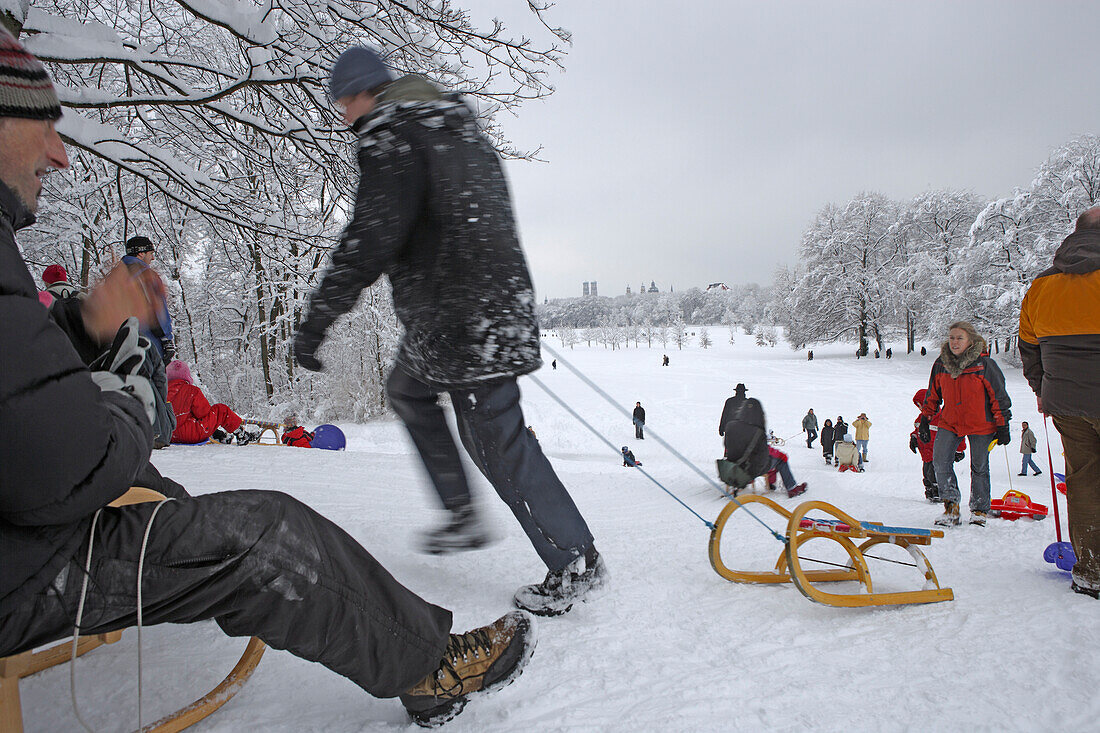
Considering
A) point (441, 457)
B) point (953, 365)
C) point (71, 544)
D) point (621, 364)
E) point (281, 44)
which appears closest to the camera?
point (71, 544)

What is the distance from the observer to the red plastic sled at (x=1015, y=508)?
4129mm

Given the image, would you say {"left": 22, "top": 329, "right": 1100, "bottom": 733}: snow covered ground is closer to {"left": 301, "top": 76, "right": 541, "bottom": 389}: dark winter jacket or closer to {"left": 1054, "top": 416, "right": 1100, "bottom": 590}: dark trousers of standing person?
{"left": 1054, "top": 416, "right": 1100, "bottom": 590}: dark trousers of standing person

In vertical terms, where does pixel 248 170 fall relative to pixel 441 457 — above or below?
above

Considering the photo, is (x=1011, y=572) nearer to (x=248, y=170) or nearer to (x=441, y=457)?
(x=441, y=457)

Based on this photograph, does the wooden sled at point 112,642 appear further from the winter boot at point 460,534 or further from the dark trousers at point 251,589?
the winter boot at point 460,534

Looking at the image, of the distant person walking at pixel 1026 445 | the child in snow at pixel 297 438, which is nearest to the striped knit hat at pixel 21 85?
the child in snow at pixel 297 438

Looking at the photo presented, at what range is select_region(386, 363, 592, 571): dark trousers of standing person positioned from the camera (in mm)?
2010

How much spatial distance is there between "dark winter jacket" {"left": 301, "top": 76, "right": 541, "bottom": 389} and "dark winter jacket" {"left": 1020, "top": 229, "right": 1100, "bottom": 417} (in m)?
2.49

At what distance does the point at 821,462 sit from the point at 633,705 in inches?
626

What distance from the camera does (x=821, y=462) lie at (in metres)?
15.5

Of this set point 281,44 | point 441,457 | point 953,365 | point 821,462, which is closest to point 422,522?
point 441,457

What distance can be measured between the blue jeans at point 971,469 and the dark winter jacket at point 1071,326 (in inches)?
60.3

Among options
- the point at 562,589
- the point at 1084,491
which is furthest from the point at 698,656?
the point at 1084,491

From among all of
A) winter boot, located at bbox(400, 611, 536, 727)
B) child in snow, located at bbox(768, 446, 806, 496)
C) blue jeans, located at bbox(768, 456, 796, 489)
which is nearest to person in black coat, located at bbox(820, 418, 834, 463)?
child in snow, located at bbox(768, 446, 806, 496)
